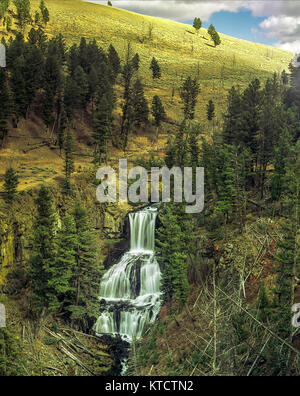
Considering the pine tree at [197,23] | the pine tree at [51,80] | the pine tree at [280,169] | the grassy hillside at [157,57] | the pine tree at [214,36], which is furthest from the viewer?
the pine tree at [197,23]

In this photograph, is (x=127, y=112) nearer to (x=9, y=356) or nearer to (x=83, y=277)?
(x=83, y=277)

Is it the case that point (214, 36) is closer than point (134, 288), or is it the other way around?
point (134, 288)

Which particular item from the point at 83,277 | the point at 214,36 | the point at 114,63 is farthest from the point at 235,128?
the point at 214,36

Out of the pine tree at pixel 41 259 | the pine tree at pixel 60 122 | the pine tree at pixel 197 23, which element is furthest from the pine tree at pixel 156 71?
the pine tree at pixel 41 259

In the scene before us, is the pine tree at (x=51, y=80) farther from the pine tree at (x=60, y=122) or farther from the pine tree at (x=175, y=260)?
the pine tree at (x=175, y=260)

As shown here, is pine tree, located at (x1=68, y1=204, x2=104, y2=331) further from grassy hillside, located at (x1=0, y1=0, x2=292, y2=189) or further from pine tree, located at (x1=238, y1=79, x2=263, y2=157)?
pine tree, located at (x1=238, y1=79, x2=263, y2=157)

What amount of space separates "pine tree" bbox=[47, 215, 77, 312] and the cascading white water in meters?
5.75

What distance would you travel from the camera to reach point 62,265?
32.0 m

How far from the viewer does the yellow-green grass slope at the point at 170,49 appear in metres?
109

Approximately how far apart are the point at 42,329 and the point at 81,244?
27.4 ft

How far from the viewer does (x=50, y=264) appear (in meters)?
32.4

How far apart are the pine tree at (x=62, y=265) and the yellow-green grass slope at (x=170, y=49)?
67500 mm

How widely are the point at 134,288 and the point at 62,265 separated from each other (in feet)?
31.6
